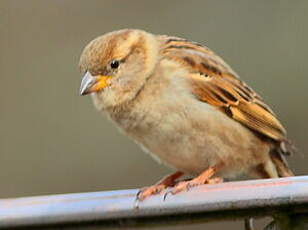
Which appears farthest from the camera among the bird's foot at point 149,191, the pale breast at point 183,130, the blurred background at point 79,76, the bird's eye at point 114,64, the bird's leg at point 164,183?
the blurred background at point 79,76

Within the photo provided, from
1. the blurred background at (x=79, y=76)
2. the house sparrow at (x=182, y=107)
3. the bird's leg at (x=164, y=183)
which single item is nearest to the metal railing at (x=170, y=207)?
the bird's leg at (x=164, y=183)

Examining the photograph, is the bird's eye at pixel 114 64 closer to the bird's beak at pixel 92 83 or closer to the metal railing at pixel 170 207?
the bird's beak at pixel 92 83

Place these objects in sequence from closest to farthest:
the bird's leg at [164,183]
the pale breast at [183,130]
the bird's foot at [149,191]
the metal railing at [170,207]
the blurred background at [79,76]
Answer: the metal railing at [170,207] → the bird's foot at [149,191] → the bird's leg at [164,183] → the pale breast at [183,130] → the blurred background at [79,76]

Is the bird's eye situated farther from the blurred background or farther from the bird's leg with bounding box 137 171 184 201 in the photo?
the blurred background

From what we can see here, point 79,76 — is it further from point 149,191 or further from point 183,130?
point 149,191

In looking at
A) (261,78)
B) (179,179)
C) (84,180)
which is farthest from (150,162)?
(179,179)

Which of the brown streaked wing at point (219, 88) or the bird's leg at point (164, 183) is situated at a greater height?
the brown streaked wing at point (219, 88)

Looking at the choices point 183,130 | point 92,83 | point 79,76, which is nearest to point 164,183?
point 183,130

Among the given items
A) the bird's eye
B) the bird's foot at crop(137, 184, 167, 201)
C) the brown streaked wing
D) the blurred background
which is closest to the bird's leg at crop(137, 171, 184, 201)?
the bird's foot at crop(137, 184, 167, 201)

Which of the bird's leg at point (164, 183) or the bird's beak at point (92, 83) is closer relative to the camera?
the bird's leg at point (164, 183)
